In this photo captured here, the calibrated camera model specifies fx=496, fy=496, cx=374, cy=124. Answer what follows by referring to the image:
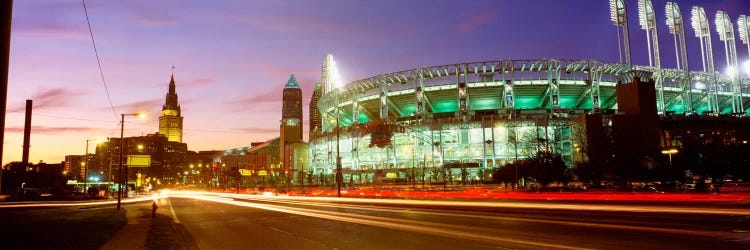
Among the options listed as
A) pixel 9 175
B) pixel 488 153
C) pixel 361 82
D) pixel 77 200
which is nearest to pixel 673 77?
pixel 488 153

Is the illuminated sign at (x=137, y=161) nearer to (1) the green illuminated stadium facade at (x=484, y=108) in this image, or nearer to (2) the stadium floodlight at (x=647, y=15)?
(1) the green illuminated stadium facade at (x=484, y=108)

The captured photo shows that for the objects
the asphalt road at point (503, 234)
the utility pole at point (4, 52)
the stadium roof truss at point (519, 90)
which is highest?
the stadium roof truss at point (519, 90)

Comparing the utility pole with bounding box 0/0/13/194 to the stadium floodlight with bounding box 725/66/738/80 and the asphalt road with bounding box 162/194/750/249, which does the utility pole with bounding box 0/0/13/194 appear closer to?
the asphalt road with bounding box 162/194/750/249

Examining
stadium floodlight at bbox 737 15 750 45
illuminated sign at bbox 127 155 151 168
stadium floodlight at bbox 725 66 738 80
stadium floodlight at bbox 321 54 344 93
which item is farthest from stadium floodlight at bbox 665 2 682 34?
illuminated sign at bbox 127 155 151 168

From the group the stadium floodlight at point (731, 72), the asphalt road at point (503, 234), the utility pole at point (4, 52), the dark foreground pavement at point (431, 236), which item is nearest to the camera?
the utility pole at point (4, 52)

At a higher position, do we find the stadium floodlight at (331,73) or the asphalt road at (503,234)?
the stadium floodlight at (331,73)

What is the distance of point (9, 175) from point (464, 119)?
8554cm

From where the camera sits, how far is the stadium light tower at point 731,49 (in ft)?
359

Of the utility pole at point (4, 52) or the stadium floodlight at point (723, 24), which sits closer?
the utility pole at point (4, 52)

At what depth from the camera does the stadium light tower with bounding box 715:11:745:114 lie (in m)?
109

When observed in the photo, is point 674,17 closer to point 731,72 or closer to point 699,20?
point 699,20

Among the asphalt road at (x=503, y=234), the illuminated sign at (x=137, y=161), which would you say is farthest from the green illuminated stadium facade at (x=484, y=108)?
the asphalt road at (x=503, y=234)

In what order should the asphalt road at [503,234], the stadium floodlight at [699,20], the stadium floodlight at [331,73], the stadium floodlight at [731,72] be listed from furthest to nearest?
the stadium floodlight at [331,73] → the stadium floodlight at [731,72] → the stadium floodlight at [699,20] → the asphalt road at [503,234]

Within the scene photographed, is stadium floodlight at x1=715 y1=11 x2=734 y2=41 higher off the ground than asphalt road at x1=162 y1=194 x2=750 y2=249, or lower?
higher
